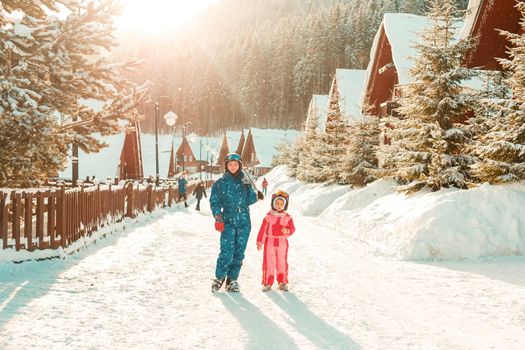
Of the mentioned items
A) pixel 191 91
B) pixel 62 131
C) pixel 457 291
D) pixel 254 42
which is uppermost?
pixel 254 42

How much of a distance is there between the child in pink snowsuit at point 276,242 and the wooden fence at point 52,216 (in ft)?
12.2

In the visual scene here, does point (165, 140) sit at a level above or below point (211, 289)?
above

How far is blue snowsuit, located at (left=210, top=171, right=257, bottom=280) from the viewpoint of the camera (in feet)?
20.9

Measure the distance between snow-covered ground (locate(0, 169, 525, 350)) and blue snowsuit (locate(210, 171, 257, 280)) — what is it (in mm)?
408

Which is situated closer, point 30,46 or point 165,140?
point 30,46

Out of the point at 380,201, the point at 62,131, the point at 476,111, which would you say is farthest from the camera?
the point at 380,201

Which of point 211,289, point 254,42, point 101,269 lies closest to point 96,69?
point 101,269

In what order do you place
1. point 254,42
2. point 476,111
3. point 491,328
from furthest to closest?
point 254,42 < point 476,111 < point 491,328

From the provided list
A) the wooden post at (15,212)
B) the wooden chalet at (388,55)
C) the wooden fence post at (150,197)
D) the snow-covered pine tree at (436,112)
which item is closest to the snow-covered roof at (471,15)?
the snow-covered pine tree at (436,112)

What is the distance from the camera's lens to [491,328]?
16.2ft

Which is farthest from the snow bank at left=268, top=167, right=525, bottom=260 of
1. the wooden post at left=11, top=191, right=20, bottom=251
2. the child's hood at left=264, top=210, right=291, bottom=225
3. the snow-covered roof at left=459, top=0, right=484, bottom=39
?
the snow-covered roof at left=459, top=0, right=484, bottom=39

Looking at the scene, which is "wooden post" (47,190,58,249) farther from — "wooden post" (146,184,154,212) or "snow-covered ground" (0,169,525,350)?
"wooden post" (146,184,154,212)

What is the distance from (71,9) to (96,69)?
3.53 ft

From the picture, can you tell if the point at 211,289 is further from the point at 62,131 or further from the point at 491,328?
the point at 62,131
